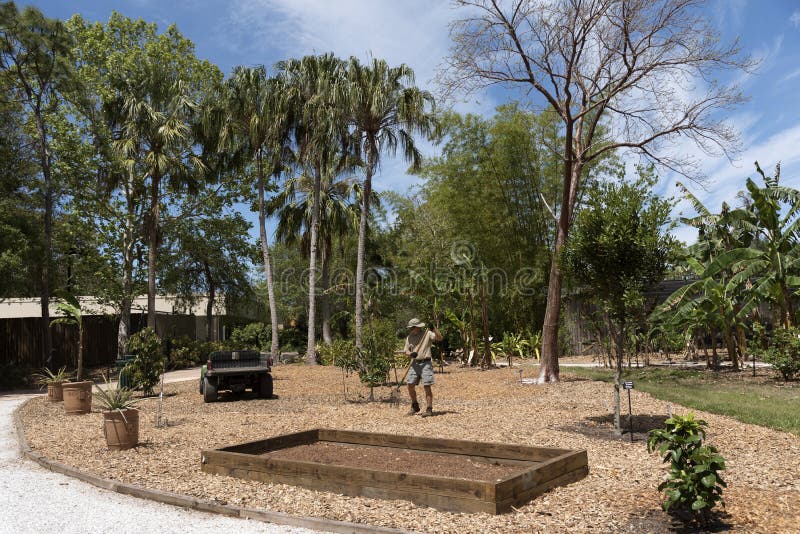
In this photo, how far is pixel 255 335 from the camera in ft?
104

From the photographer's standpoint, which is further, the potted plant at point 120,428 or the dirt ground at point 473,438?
the potted plant at point 120,428

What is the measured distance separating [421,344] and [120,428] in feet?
14.9

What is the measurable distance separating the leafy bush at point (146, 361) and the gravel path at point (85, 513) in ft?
25.3

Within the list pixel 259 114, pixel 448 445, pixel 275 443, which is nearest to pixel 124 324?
pixel 259 114

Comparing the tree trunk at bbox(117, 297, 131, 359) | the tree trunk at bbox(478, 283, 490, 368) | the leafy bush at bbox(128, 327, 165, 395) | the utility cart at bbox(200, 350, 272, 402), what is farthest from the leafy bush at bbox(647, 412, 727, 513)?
the tree trunk at bbox(117, 297, 131, 359)

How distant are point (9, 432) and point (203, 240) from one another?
17.5 metres

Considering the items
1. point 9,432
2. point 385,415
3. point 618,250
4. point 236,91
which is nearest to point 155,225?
point 236,91

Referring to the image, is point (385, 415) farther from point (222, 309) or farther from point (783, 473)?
point (222, 309)

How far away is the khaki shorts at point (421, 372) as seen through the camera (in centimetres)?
1016

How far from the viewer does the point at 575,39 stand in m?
14.1

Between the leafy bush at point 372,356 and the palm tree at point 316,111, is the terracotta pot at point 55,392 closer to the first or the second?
the leafy bush at point 372,356

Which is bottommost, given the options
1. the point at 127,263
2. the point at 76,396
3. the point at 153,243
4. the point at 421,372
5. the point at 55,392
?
the point at 55,392

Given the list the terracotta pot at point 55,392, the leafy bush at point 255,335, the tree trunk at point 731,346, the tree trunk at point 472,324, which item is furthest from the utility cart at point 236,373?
the leafy bush at point 255,335

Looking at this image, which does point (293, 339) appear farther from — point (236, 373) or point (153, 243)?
point (236, 373)
